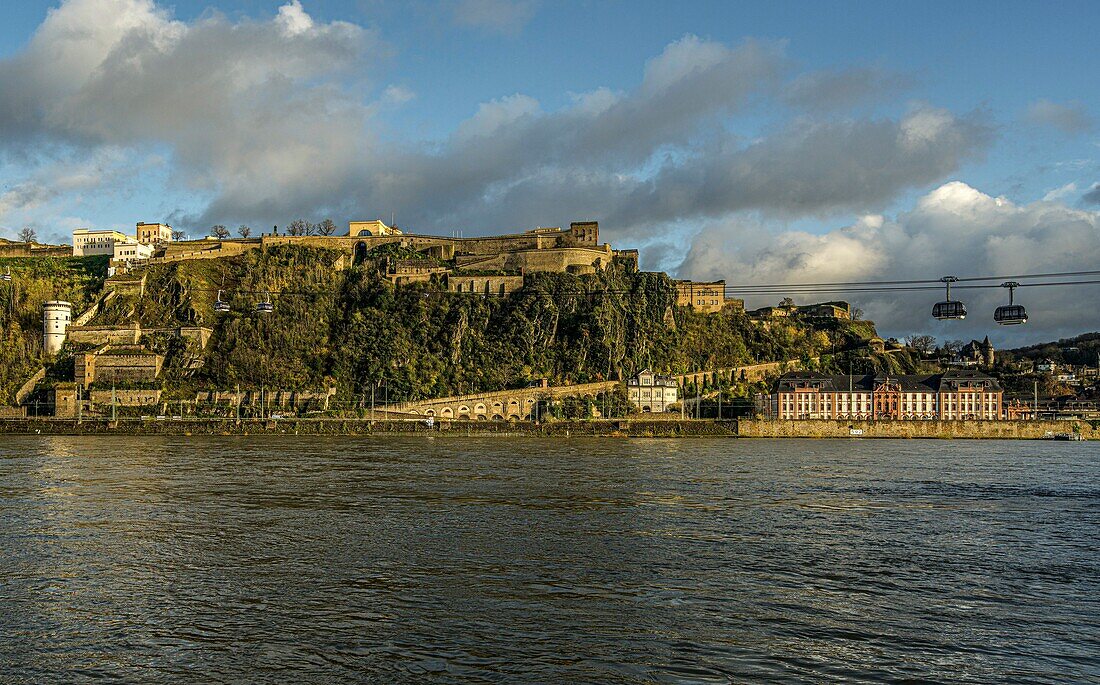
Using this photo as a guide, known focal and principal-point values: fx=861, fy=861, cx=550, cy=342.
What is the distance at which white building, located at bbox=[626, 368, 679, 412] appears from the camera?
109m

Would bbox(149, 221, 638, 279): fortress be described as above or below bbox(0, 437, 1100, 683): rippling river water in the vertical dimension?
above

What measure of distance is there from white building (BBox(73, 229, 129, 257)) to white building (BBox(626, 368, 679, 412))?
97.3 metres

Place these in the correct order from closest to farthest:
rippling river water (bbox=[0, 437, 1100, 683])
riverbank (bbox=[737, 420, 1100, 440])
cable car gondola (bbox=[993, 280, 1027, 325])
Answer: rippling river water (bbox=[0, 437, 1100, 683])
cable car gondola (bbox=[993, 280, 1027, 325])
riverbank (bbox=[737, 420, 1100, 440])

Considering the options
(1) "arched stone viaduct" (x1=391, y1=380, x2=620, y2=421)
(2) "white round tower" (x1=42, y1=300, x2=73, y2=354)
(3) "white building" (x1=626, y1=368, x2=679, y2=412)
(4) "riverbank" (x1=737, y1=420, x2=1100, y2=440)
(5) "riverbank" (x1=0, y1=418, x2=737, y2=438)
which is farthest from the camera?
(2) "white round tower" (x1=42, y1=300, x2=73, y2=354)

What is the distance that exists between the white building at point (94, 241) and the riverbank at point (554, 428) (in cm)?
6238

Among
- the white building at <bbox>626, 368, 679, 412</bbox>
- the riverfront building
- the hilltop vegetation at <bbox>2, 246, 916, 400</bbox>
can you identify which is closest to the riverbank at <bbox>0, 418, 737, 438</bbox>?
the white building at <bbox>626, 368, 679, 412</bbox>

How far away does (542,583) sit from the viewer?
17.6 meters

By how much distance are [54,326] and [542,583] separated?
397ft

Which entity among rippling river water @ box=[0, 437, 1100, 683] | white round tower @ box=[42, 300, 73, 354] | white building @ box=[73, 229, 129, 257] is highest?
white building @ box=[73, 229, 129, 257]

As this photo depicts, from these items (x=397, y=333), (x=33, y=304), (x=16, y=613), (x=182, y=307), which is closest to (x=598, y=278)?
(x=397, y=333)

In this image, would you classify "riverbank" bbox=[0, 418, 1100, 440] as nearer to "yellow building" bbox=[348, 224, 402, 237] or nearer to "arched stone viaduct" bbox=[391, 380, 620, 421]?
"arched stone viaduct" bbox=[391, 380, 620, 421]

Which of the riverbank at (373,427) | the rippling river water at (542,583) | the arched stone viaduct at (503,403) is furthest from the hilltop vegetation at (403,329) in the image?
the rippling river water at (542,583)

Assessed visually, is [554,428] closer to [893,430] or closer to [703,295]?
[893,430]

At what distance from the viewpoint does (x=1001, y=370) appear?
162 meters
